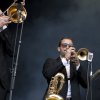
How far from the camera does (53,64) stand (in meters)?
4.62

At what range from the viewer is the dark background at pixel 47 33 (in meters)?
5.84

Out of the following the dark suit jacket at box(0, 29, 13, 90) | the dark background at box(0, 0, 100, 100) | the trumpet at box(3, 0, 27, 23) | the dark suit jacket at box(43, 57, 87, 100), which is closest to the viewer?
the dark suit jacket at box(0, 29, 13, 90)

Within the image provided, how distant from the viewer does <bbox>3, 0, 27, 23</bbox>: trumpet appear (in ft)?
14.1

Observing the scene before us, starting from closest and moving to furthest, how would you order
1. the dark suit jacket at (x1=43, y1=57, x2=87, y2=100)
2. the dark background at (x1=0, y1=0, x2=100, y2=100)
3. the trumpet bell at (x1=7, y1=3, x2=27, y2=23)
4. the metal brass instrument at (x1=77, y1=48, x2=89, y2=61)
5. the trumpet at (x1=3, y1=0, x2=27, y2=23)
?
1. the trumpet at (x1=3, y1=0, x2=27, y2=23)
2. the trumpet bell at (x1=7, y1=3, x2=27, y2=23)
3. the dark suit jacket at (x1=43, y1=57, x2=87, y2=100)
4. the metal brass instrument at (x1=77, y1=48, x2=89, y2=61)
5. the dark background at (x1=0, y1=0, x2=100, y2=100)

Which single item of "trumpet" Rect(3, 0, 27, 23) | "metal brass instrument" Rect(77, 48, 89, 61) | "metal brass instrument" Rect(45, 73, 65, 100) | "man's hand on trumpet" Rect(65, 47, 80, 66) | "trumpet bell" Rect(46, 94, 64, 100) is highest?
"trumpet" Rect(3, 0, 27, 23)

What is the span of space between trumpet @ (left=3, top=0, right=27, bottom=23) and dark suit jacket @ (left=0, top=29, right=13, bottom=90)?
26 cm

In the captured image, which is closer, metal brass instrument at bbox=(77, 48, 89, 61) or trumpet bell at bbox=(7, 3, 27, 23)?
trumpet bell at bbox=(7, 3, 27, 23)

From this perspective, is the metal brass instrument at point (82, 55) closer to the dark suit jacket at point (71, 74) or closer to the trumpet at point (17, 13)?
the dark suit jacket at point (71, 74)

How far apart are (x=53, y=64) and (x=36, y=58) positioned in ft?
4.26

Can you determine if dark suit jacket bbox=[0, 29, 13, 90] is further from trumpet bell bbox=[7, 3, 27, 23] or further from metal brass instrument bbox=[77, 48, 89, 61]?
metal brass instrument bbox=[77, 48, 89, 61]

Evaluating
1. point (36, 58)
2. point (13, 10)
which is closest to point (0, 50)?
point (13, 10)

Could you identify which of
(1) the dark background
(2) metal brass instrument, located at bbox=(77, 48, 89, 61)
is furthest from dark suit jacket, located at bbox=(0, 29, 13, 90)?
(1) the dark background

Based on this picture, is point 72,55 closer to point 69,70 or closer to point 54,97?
point 69,70

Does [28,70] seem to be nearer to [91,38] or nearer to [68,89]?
[91,38]
